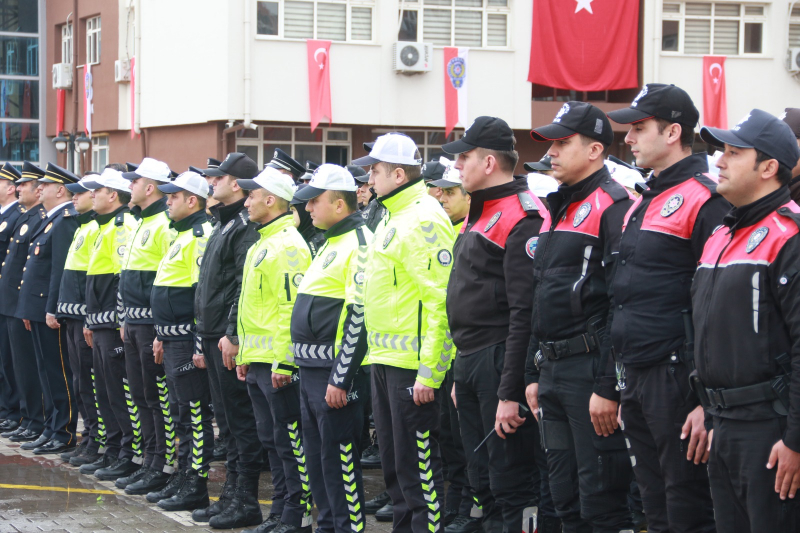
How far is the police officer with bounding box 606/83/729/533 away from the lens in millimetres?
4230

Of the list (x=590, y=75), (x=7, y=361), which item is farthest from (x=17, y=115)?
(x=7, y=361)

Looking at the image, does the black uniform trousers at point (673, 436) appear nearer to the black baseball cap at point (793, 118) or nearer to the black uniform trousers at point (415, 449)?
the black uniform trousers at point (415, 449)

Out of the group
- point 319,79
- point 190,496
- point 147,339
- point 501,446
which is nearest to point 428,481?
point 501,446

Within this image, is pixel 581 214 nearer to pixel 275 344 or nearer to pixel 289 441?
pixel 275 344

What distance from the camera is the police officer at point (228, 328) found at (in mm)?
7113

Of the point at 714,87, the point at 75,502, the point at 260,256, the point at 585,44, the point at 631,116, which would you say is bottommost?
the point at 75,502

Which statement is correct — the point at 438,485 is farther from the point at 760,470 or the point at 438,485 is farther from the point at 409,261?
the point at 760,470

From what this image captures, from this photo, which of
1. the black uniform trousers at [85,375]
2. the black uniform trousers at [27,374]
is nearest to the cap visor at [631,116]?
the black uniform trousers at [85,375]

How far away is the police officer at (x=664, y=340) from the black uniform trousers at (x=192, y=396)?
405cm

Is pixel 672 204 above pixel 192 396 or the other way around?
above

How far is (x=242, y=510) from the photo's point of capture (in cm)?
703

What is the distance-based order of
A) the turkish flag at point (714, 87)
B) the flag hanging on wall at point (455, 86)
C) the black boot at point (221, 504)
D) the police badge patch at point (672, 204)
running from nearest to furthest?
the police badge patch at point (672, 204), the black boot at point (221, 504), the flag hanging on wall at point (455, 86), the turkish flag at point (714, 87)

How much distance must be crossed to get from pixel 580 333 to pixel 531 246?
62 cm

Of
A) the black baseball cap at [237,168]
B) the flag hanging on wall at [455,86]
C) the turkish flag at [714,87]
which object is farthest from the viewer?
the turkish flag at [714,87]
